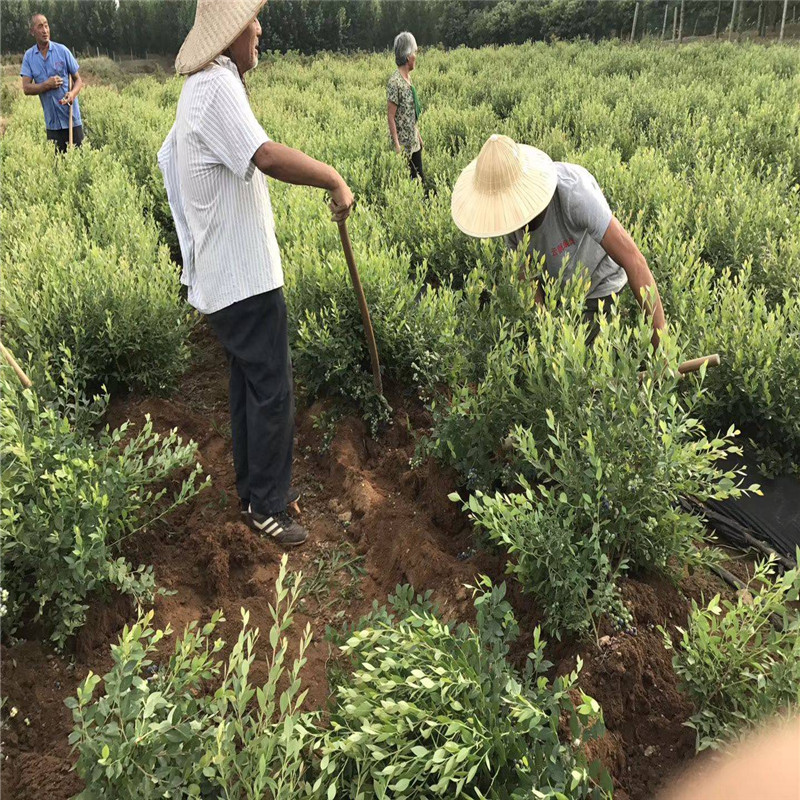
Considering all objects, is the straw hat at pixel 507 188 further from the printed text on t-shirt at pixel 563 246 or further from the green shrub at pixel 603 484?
the green shrub at pixel 603 484

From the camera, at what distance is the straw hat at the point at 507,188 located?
2947 mm

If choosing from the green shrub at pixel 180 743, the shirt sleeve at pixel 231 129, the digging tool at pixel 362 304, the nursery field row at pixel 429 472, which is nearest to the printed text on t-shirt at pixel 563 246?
the nursery field row at pixel 429 472

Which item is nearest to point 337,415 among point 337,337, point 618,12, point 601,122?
point 337,337

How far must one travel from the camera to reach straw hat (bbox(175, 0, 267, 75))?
101 inches

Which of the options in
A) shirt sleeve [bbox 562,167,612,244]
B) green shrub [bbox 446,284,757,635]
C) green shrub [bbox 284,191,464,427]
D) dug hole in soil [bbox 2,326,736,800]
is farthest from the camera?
green shrub [bbox 284,191,464,427]

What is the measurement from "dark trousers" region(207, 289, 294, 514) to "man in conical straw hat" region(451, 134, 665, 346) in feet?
3.36

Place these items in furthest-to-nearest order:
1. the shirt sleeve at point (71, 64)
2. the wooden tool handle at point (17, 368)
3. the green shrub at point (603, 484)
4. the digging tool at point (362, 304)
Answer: the shirt sleeve at point (71, 64) → the digging tool at point (362, 304) → the wooden tool handle at point (17, 368) → the green shrub at point (603, 484)

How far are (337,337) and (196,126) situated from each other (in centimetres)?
153

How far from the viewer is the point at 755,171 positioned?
7.28 m

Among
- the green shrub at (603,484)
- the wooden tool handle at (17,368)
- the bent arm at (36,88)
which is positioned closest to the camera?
the green shrub at (603,484)

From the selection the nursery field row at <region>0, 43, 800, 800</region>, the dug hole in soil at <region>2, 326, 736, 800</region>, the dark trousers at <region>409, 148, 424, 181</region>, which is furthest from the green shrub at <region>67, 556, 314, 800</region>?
the dark trousers at <region>409, 148, 424, 181</region>

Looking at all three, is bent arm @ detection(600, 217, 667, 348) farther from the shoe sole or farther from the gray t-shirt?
the shoe sole

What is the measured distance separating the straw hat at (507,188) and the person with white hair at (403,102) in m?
4.49

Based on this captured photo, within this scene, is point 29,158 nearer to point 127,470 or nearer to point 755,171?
point 127,470
